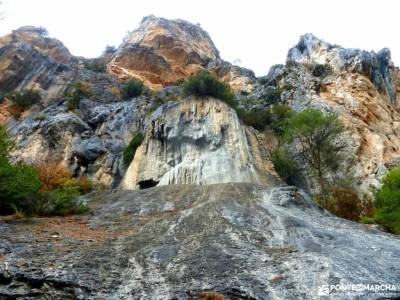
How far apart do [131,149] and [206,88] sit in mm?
7817

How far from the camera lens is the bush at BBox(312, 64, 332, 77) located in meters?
41.8

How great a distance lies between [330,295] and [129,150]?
88.9 ft

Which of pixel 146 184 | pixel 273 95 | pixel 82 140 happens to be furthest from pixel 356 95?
pixel 82 140

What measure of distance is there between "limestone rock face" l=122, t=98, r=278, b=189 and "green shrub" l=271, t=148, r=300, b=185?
2.71 feet

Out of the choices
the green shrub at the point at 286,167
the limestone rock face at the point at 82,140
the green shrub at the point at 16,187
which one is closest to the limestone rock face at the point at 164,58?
the limestone rock face at the point at 82,140

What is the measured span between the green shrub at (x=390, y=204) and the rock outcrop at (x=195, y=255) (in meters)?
7.79

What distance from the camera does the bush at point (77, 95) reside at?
42625 mm

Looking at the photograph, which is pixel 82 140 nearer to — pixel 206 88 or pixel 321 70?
pixel 206 88

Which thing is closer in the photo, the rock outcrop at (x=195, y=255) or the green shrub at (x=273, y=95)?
the rock outcrop at (x=195, y=255)

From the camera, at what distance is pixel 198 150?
1141 inches

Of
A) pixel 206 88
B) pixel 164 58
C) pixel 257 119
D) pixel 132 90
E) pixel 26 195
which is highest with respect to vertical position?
pixel 164 58

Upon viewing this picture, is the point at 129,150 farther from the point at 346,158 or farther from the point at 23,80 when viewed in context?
the point at 23,80

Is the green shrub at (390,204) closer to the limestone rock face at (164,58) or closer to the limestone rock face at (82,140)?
the limestone rock face at (82,140)

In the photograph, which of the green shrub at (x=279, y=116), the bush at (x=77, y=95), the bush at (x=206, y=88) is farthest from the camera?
the bush at (x=77, y=95)
